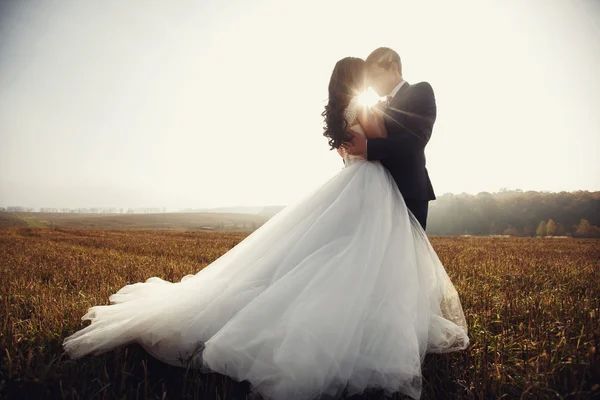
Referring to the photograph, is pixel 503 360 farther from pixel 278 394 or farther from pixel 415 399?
pixel 278 394

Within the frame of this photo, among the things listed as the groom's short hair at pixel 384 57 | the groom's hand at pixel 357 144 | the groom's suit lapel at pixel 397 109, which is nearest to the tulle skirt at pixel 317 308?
the groom's hand at pixel 357 144

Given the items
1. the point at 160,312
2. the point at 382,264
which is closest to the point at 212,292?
the point at 160,312

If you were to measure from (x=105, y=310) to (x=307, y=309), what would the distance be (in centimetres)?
214

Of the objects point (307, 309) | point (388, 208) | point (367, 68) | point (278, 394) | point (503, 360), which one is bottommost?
point (503, 360)

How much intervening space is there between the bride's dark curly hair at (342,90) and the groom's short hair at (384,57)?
12cm

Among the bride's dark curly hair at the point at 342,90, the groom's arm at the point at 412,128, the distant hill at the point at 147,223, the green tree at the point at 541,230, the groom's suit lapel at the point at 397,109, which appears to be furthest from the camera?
the distant hill at the point at 147,223

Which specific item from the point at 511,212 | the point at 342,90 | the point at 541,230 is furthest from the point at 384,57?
the point at 511,212

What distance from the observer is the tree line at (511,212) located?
72.2 m

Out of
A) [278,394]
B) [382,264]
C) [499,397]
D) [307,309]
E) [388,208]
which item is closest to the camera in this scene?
[278,394]

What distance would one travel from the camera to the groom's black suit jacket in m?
2.71

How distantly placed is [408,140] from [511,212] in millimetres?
92917

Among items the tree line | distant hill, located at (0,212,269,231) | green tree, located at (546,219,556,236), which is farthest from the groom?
the tree line

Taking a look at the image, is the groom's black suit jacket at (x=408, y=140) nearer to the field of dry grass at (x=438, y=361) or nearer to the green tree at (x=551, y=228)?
the field of dry grass at (x=438, y=361)

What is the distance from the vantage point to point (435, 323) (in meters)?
2.46
